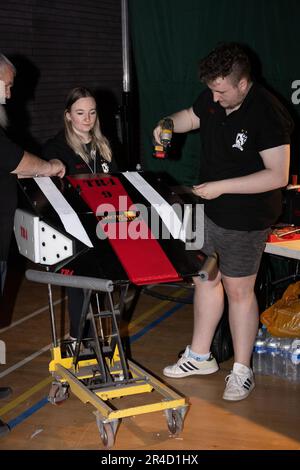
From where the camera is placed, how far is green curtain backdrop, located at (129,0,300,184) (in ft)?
15.9

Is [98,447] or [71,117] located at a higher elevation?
[71,117]

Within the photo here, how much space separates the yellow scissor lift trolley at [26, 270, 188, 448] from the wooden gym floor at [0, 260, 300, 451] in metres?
0.10

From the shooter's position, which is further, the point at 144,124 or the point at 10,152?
the point at 144,124

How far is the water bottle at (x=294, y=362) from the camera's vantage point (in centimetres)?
358

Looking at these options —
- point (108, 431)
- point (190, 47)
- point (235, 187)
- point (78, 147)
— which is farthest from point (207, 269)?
point (190, 47)

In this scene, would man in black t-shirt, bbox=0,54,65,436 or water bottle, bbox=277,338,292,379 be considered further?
water bottle, bbox=277,338,292,379

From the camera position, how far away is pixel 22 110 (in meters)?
6.97

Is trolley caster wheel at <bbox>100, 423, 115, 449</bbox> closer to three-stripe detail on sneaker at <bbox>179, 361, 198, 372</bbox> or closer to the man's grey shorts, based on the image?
three-stripe detail on sneaker at <bbox>179, 361, 198, 372</bbox>

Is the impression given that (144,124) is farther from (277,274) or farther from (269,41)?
(277,274)

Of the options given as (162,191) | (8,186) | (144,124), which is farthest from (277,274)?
(8,186)

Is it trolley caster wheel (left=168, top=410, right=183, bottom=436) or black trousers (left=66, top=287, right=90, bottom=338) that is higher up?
black trousers (left=66, top=287, right=90, bottom=338)

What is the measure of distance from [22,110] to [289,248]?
4.29 m

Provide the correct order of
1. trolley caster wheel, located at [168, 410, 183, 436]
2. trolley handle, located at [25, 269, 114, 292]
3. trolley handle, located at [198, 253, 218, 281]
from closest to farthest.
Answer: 1. trolley handle, located at [25, 269, 114, 292]
2. trolley handle, located at [198, 253, 218, 281]
3. trolley caster wheel, located at [168, 410, 183, 436]

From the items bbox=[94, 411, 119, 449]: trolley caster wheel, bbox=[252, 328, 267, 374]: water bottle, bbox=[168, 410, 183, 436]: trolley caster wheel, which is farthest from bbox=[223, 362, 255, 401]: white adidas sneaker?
bbox=[94, 411, 119, 449]: trolley caster wheel
